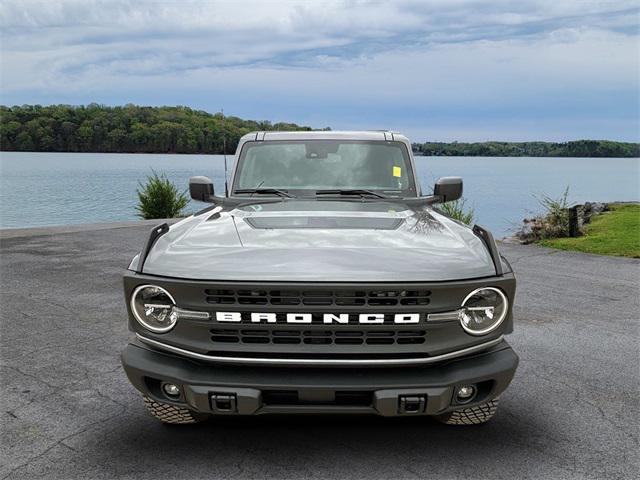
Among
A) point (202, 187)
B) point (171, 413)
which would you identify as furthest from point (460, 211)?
point (171, 413)

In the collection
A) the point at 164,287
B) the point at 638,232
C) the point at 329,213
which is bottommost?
the point at 638,232

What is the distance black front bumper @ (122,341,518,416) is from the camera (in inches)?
115

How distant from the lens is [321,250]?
10.1 feet

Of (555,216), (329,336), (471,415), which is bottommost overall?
(555,216)

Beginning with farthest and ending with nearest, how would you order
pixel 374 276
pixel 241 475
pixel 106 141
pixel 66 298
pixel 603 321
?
pixel 106 141 < pixel 66 298 < pixel 603 321 < pixel 241 475 < pixel 374 276

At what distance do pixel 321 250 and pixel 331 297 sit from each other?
0.91 ft

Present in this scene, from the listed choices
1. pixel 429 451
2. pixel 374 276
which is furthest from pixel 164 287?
pixel 429 451

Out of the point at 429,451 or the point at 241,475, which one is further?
the point at 429,451

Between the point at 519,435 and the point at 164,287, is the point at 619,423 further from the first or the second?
the point at 164,287

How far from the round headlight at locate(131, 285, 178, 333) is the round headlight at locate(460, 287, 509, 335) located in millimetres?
1490

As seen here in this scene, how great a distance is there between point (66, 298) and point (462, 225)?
17.8 feet

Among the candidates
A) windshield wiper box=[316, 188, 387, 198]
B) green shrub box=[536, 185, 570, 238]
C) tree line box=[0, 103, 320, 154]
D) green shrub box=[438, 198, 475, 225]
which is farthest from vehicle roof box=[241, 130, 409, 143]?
tree line box=[0, 103, 320, 154]

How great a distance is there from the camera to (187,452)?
3.48m

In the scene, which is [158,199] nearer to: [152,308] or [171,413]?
[171,413]
